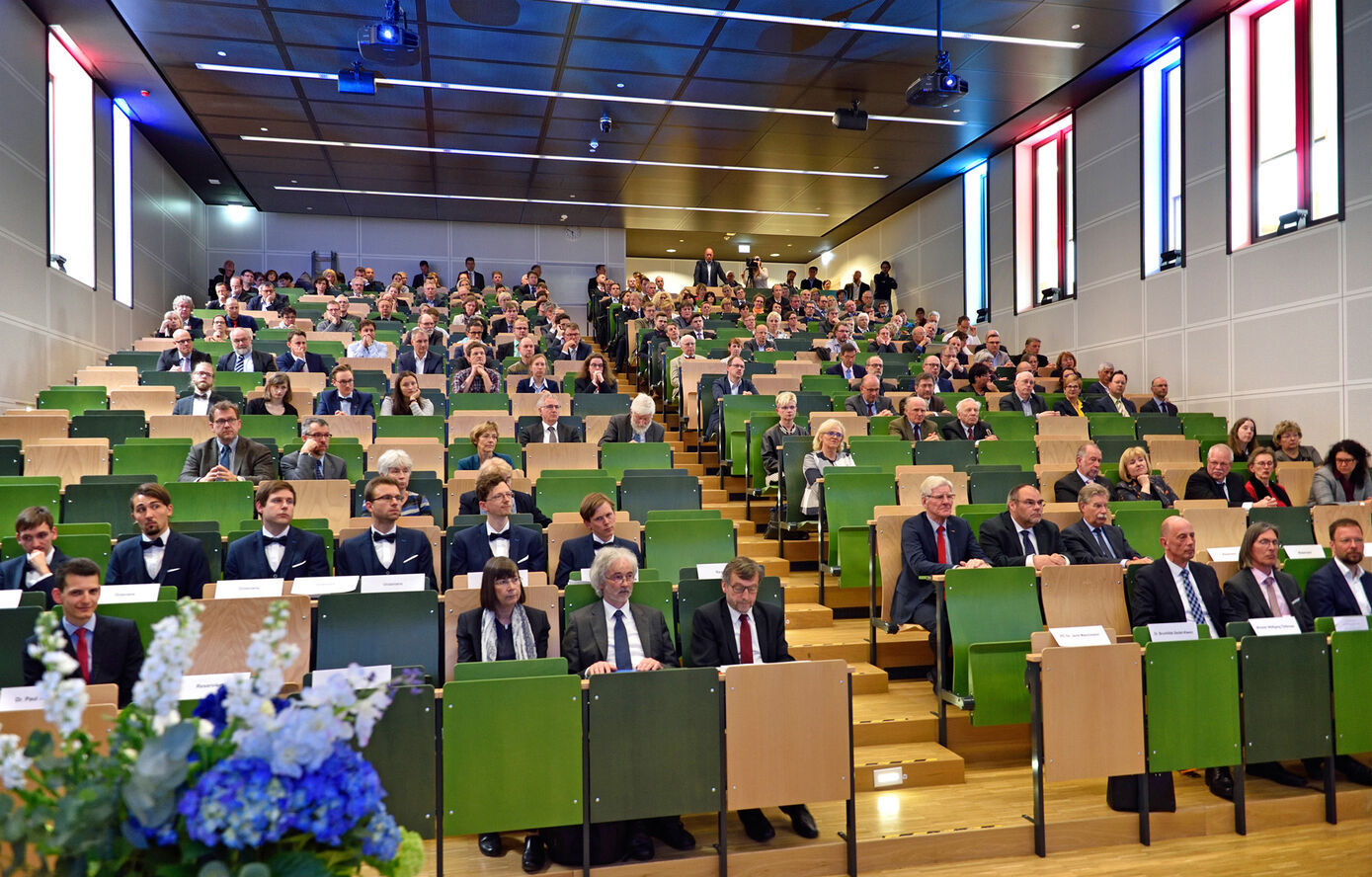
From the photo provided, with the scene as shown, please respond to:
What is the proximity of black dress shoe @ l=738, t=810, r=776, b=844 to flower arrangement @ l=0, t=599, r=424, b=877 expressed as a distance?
93.3 inches

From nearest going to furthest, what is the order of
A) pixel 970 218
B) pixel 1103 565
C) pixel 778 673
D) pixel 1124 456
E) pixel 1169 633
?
pixel 778 673 < pixel 1169 633 < pixel 1103 565 < pixel 1124 456 < pixel 970 218

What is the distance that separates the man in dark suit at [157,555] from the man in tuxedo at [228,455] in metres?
1.02

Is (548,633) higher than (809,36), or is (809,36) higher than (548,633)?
(809,36)

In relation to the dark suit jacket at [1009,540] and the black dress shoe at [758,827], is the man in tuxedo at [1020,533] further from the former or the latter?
the black dress shoe at [758,827]

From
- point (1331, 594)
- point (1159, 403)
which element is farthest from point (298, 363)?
point (1159, 403)

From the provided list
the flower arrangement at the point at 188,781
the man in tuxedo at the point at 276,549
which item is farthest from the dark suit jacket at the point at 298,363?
the flower arrangement at the point at 188,781

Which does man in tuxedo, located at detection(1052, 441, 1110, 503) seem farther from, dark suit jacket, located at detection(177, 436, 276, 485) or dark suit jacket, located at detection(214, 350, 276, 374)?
dark suit jacket, located at detection(214, 350, 276, 374)

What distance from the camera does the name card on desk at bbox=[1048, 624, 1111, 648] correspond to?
329 cm

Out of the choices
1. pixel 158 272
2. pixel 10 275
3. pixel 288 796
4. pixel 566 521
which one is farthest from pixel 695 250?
pixel 288 796

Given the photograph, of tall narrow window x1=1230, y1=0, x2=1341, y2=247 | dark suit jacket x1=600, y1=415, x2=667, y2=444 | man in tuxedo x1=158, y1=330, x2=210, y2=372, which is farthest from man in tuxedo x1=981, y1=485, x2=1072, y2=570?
man in tuxedo x1=158, y1=330, x2=210, y2=372

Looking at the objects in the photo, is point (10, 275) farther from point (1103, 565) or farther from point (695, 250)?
point (695, 250)

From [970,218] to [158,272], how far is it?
9.76 m

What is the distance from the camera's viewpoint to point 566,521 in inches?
168

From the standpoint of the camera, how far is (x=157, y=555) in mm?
3578
